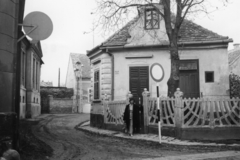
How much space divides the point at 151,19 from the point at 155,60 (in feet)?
8.19

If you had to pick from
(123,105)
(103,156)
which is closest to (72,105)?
(123,105)

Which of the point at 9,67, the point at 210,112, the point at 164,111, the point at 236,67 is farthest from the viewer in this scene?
the point at 236,67

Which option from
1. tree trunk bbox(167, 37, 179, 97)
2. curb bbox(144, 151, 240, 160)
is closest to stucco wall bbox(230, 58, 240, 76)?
tree trunk bbox(167, 37, 179, 97)

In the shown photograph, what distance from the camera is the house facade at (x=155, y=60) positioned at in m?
15.9

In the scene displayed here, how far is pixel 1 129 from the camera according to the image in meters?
6.24

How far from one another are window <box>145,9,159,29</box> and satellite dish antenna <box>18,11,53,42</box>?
1056 centimetres

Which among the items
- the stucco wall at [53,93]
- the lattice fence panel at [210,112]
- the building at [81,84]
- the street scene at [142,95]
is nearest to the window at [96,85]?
the street scene at [142,95]

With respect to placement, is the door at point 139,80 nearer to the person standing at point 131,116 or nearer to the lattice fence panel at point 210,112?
the person standing at point 131,116

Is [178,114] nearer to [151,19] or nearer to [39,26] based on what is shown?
[39,26]

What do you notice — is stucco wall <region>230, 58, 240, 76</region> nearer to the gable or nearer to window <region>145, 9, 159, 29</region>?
the gable

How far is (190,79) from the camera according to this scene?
52.6 feet

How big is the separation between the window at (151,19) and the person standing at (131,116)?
5.65 meters

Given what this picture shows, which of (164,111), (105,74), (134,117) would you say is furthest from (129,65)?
(164,111)

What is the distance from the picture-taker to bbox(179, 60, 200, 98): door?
16000mm
